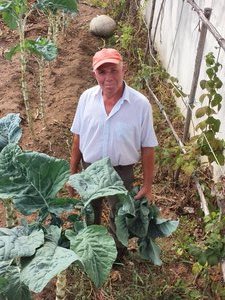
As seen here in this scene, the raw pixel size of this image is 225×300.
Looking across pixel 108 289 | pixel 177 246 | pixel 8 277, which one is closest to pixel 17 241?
pixel 8 277

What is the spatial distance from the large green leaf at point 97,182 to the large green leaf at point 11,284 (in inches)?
18.1

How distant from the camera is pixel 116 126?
99.0 inches

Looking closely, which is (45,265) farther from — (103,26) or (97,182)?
(103,26)

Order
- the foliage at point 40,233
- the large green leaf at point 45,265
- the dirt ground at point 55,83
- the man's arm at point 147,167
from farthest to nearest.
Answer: the dirt ground at point 55,83, the man's arm at point 147,167, the foliage at point 40,233, the large green leaf at point 45,265

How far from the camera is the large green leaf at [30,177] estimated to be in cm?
221

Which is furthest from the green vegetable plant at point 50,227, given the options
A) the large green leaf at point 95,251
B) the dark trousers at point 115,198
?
the dark trousers at point 115,198

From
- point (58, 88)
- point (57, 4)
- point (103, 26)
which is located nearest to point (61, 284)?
point (57, 4)

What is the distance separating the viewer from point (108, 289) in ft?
9.55

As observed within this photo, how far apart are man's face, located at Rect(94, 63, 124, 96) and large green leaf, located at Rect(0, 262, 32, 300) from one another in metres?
1.03

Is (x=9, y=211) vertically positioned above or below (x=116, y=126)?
below

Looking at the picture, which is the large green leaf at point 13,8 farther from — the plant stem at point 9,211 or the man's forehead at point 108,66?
the plant stem at point 9,211

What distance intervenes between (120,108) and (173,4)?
9.42 feet

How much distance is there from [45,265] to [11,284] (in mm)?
240

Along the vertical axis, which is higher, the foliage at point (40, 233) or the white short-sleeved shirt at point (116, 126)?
the white short-sleeved shirt at point (116, 126)
